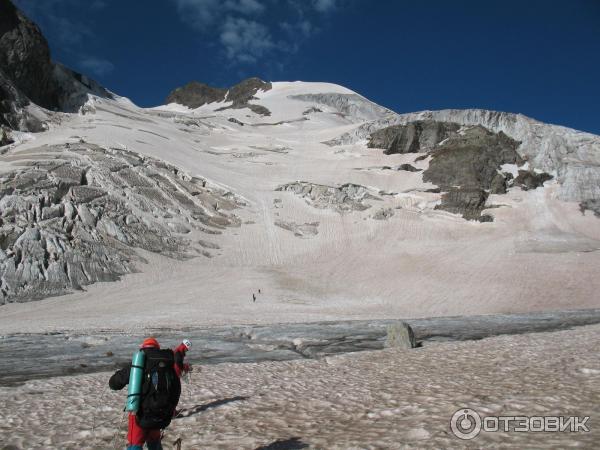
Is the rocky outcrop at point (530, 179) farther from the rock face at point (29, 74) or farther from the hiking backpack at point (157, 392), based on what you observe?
the rock face at point (29, 74)

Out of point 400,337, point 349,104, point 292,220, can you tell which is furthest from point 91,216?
point 349,104

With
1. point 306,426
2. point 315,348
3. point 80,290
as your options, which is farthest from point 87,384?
point 80,290

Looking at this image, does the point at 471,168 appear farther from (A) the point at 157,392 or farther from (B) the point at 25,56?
(B) the point at 25,56

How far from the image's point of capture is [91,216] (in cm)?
4306

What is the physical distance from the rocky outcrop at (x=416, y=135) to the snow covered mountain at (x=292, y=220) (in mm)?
246

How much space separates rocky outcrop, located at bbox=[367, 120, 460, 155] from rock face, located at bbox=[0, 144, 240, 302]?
32574mm

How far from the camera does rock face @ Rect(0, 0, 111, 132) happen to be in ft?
226

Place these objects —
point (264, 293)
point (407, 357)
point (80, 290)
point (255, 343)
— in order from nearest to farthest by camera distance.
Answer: point (407, 357), point (255, 343), point (80, 290), point (264, 293)

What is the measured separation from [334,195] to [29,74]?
197 feet

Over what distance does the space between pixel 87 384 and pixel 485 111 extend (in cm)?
7957

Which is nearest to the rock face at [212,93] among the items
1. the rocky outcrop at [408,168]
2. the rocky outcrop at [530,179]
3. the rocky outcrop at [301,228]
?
the rocky outcrop at [408,168]

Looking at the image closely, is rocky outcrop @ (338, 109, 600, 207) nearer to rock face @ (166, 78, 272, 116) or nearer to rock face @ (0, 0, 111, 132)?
rock face @ (0, 0, 111, 132)

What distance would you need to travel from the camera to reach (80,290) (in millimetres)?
34906

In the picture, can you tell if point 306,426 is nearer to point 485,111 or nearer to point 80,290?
point 80,290
